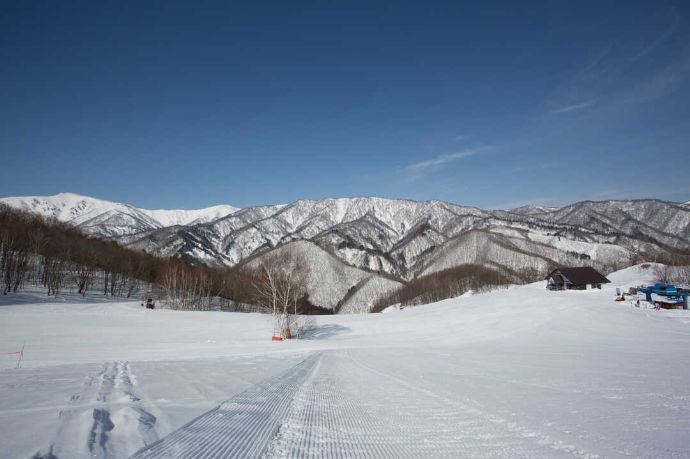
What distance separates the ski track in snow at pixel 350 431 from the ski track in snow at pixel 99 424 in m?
0.34

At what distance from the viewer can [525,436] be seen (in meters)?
3.88

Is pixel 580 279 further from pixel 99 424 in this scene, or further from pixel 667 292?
pixel 99 424

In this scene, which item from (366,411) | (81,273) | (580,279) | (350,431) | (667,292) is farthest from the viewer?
(81,273)

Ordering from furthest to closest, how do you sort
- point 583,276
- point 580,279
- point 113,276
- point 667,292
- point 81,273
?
point 113,276 → point 81,273 → point 583,276 → point 580,279 → point 667,292

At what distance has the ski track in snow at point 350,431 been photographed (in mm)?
3354

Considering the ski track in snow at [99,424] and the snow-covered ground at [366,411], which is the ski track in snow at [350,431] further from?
the ski track in snow at [99,424]

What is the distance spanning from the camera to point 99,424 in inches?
147

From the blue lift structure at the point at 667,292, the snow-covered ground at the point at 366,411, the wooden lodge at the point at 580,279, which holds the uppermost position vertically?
the wooden lodge at the point at 580,279

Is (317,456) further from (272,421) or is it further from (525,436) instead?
(525,436)

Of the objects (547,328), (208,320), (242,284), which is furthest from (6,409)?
(242,284)

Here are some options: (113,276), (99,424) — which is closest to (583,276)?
(99,424)

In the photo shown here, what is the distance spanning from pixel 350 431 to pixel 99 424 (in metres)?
2.85

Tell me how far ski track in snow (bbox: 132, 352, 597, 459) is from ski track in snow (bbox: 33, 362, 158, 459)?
0.34 metres

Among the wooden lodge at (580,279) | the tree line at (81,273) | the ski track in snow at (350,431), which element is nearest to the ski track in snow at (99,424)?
the ski track in snow at (350,431)
